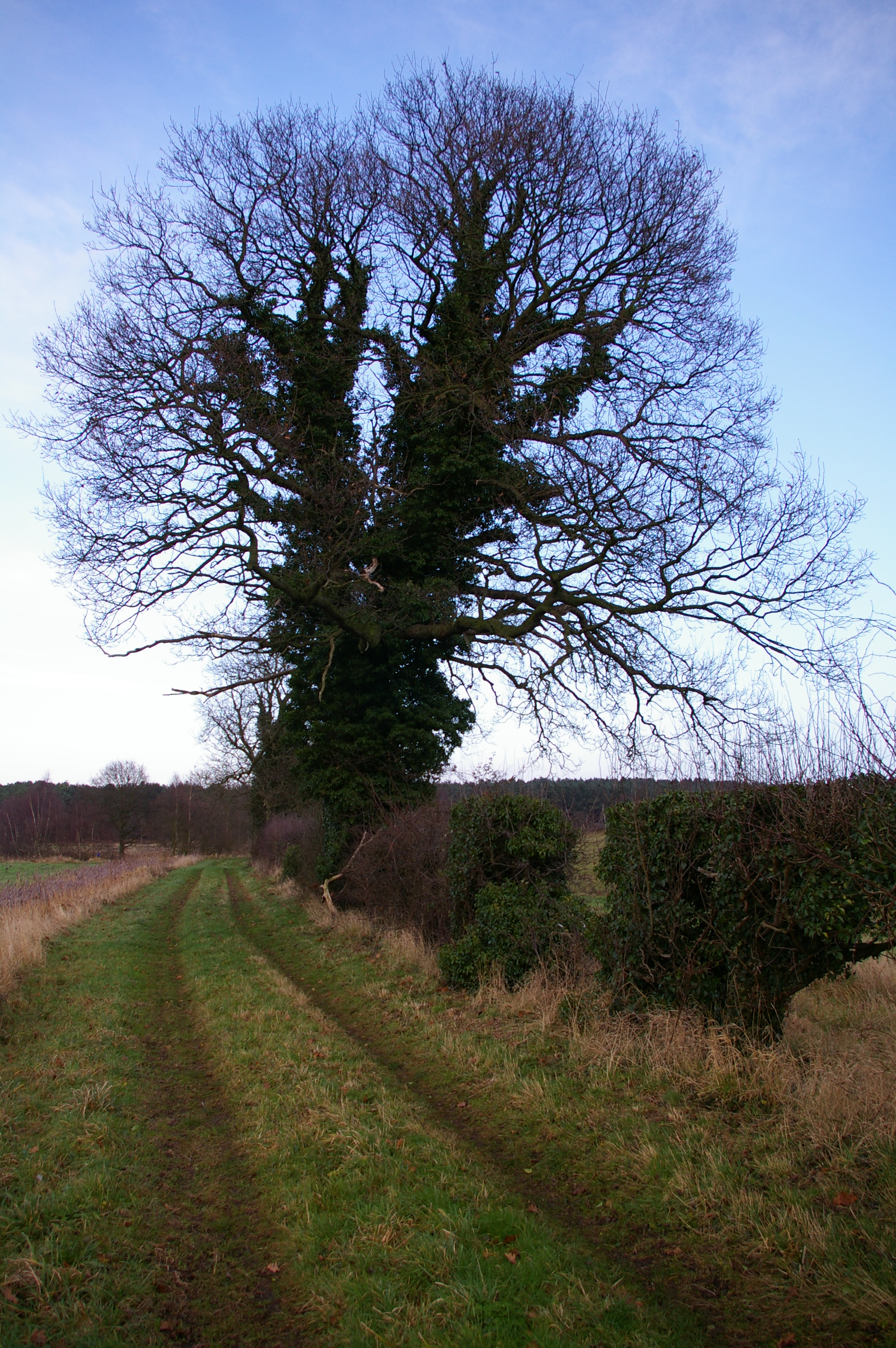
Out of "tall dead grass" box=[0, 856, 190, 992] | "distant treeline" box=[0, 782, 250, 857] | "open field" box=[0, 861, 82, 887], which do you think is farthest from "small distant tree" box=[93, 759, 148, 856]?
"tall dead grass" box=[0, 856, 190, 992]

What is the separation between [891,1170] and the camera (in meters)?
4.24

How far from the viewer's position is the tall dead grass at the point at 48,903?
1120cm

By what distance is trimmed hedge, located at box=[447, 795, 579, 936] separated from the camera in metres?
9.91

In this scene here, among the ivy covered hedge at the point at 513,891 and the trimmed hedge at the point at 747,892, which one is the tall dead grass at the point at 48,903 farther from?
the trimmed hedge at the point at 747,892

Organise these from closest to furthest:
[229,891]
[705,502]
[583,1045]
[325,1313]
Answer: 1. [325,1313]
2. [583,1045]
3. [705,502]
4. [229,891]

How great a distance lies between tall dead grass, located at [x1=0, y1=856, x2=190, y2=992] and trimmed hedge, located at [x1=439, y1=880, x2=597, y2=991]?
5541 mm

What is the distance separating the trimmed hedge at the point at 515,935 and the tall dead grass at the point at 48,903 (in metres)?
5.54

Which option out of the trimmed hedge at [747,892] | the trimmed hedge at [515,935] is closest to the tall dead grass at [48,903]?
the trimmed hedge at [515,935]

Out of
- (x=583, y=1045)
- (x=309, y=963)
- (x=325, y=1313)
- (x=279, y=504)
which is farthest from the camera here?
(x=279, y=504)

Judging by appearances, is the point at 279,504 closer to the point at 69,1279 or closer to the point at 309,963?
the point at 309,963

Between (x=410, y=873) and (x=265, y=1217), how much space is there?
27.9 ft

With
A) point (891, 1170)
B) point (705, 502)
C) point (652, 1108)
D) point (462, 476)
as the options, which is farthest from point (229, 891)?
point (891, 1170)

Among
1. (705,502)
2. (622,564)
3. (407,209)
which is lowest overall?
(622,564)

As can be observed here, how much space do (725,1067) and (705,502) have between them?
1030 centimetres
